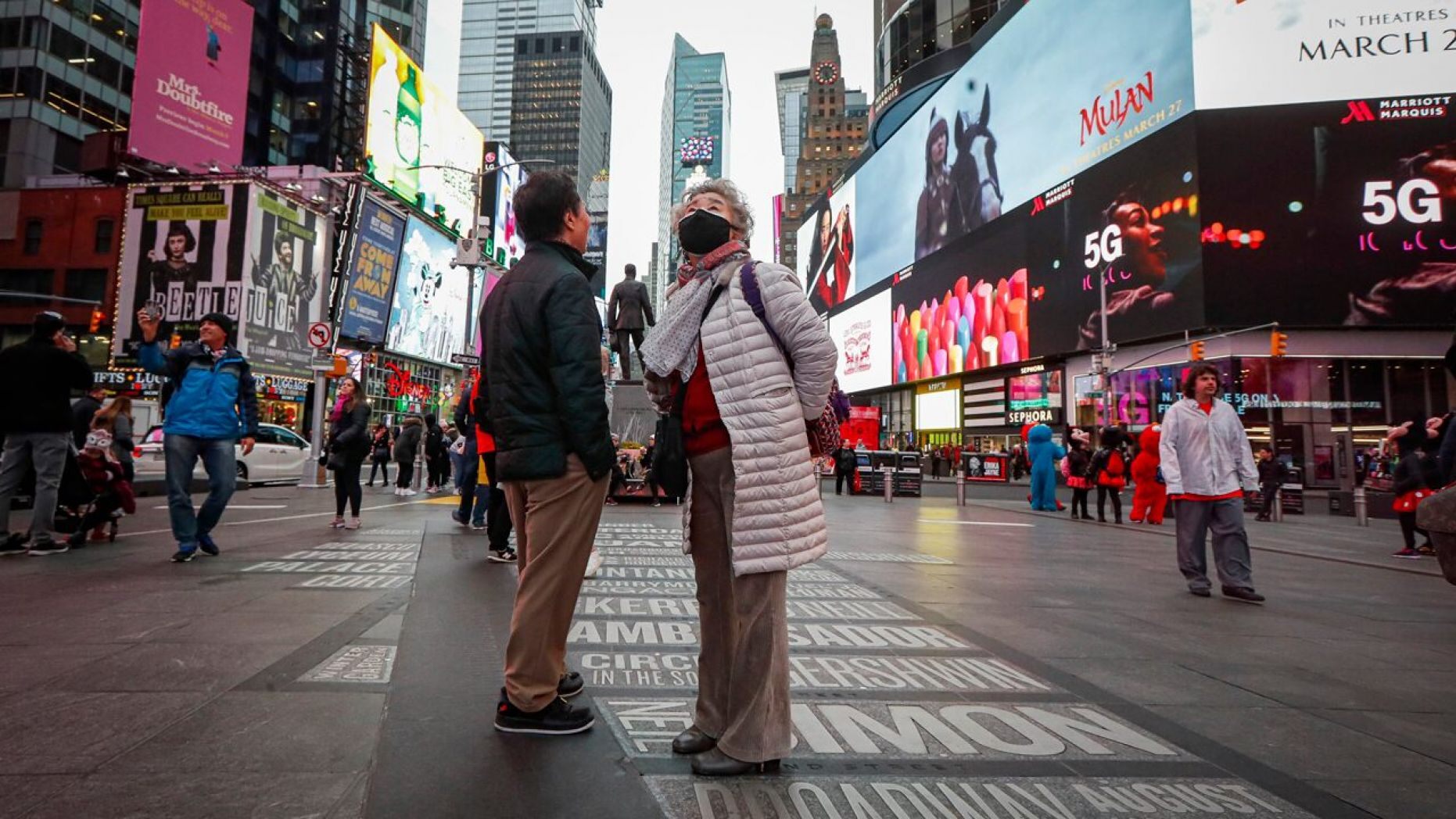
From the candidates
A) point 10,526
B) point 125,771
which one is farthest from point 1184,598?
point 10,526

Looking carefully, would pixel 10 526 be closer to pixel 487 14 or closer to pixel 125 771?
pixel 125 771

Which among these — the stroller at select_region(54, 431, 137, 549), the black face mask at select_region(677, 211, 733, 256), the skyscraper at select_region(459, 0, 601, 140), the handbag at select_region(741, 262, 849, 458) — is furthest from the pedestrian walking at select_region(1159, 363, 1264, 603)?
the skyscraper at select_region(459, 0, 601, 140)

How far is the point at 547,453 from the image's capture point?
8.34ft

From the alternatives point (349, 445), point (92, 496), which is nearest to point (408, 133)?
point (349, 445)

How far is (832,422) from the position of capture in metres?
2.66

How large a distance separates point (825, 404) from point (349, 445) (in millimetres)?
7686

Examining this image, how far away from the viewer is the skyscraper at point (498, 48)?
140m

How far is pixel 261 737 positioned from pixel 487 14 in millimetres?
170095

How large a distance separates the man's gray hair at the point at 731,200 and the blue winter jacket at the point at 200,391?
4925 mm

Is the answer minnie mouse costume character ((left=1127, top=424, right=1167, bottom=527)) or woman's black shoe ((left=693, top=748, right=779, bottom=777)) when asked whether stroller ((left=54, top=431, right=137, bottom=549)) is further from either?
minnie mouse costume character ((left=1127, top=424, right=1167, bottom=527))

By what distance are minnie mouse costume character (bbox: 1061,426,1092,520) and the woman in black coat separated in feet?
41.0

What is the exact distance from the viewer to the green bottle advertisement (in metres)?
43.9

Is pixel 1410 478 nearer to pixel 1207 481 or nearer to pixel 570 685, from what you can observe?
pixel 1207 481

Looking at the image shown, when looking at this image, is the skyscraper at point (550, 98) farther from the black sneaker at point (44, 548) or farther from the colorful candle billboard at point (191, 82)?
the black sneaker at point (44, 548)
